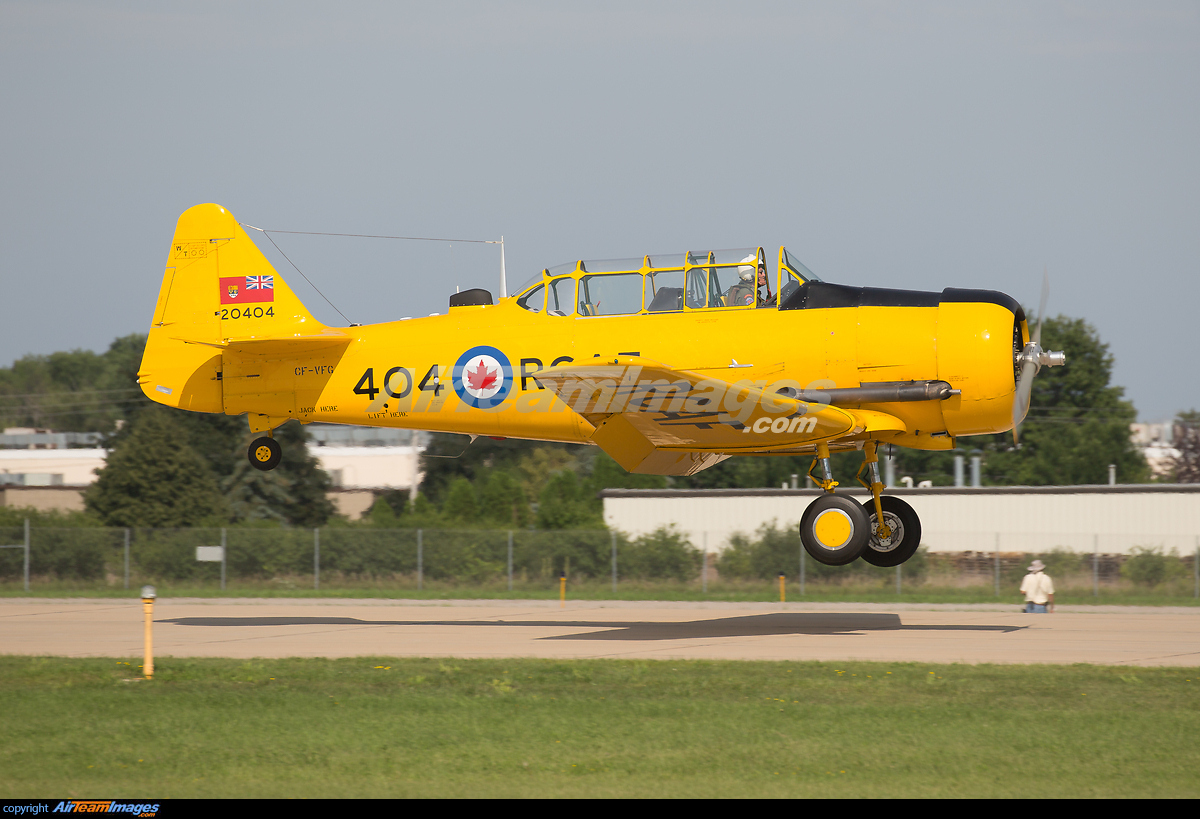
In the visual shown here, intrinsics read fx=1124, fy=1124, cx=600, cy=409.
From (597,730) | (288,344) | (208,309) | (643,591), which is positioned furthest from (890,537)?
(643,591)

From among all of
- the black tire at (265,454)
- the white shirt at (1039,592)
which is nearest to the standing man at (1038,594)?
the white shirt at (1039,592)

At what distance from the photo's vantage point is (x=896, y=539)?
51.8 feet

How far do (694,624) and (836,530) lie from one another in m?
5.11

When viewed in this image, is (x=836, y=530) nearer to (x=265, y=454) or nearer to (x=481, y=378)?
(x=481, y=378)

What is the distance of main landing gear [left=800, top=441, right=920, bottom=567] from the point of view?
47.1 ft

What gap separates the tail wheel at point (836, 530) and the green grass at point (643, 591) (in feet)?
39.8

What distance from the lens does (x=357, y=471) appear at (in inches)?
2623

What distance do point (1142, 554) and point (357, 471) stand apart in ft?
153

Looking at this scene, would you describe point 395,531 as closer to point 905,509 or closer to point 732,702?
point 905,509

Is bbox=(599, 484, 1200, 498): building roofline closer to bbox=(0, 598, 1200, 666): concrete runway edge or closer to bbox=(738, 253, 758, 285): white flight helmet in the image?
bbox=(0, 598, 1200, 666): concrete runway edge

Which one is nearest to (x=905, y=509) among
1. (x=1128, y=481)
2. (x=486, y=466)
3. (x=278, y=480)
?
(x=278, y=480)

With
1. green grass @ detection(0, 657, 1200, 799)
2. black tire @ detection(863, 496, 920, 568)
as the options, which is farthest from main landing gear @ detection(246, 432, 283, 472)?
black tire @ detection(863, 496, 920, 568)

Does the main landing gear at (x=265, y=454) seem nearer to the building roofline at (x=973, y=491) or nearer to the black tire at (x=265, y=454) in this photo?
the black tire at (x=265, y=454)

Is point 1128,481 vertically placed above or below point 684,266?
below
